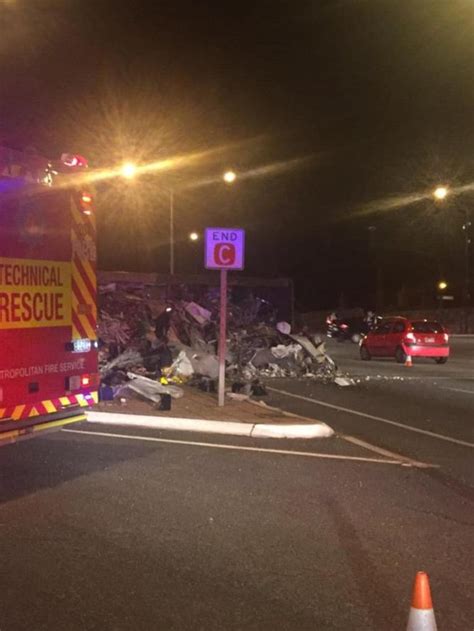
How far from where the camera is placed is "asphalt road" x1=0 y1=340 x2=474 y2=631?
4227mm

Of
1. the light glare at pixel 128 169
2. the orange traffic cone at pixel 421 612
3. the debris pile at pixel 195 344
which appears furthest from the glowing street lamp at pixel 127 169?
the orange traffic cone at pixel 421 612

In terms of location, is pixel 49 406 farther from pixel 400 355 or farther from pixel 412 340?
pixel 400 355

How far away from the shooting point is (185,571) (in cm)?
482

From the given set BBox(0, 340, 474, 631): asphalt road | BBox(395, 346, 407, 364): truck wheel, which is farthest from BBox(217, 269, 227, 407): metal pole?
BBox(395, 346, 407, 364): truck wheel

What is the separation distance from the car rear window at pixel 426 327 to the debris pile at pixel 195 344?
465 cm

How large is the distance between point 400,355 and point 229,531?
1897cm

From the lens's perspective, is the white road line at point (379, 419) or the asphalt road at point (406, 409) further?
the white road line at point (379, 419)

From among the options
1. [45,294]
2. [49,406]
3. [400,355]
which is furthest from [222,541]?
[400,355]

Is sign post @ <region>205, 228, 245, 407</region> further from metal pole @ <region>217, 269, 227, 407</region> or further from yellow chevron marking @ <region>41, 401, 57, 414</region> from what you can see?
yellow chevron marking @ <region>41, 401, 57, 414</region>

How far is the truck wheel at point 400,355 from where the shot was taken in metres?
23.5

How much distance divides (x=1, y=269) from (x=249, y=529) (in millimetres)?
3191

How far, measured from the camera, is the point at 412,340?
2325 cm

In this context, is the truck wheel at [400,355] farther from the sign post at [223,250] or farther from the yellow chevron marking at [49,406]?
the yellow chevron marking at [49,406]

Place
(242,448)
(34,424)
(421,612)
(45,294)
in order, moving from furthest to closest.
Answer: (242,448) < (45,294) < (34,424) < (421,612)
